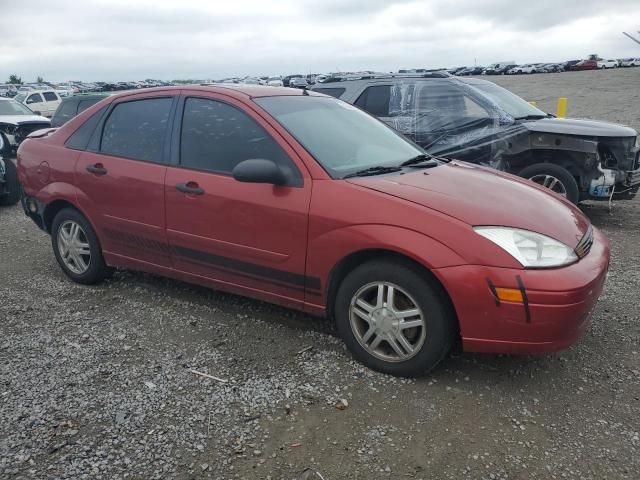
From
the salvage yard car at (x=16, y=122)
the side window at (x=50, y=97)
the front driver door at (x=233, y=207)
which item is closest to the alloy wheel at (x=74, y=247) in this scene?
the front driver door at (x=233, y=207)

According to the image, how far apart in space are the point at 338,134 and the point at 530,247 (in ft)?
5.07

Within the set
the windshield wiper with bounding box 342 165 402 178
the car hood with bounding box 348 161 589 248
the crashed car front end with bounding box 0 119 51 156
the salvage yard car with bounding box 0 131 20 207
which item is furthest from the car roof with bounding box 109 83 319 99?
the crashed car front end with bounding box 0 119 51 156

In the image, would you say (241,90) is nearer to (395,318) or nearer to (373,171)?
(373,171)

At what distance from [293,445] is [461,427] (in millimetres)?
850

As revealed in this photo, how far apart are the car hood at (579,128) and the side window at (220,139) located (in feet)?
14.5

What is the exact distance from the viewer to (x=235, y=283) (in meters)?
3.81

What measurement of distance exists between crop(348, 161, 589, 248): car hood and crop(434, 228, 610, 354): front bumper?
11.0 inches

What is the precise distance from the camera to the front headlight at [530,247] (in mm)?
2895

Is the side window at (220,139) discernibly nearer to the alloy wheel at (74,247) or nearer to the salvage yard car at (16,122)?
the alloy wheel at (74,247)

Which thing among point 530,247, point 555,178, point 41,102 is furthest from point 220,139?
point 41,102

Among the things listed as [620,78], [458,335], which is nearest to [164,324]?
[458,335]

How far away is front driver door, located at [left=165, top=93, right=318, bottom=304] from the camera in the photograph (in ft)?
11.3

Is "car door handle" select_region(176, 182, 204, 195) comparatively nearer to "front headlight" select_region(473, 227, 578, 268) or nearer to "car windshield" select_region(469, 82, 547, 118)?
"front headlight" select_region(473, 227, 578, 268)

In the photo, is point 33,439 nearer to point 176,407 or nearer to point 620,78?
point 176,407
